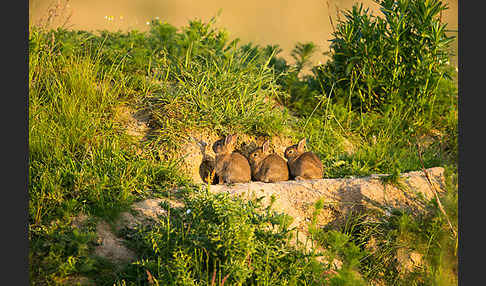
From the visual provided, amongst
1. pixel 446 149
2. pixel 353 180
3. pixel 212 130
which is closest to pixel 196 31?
pixel 212 130

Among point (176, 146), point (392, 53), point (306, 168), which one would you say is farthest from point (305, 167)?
point (392, 53)

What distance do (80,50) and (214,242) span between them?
4887 millimetres

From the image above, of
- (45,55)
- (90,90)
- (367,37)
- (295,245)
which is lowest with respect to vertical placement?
(295,245)

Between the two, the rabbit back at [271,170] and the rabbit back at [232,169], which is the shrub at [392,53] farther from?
the rabbit back at [232,169]

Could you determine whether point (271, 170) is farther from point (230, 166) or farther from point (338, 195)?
point (338, 195)

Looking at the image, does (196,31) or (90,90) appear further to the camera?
(196,31)

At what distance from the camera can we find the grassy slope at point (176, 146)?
4086 millimetres

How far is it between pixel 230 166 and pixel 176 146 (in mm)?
928

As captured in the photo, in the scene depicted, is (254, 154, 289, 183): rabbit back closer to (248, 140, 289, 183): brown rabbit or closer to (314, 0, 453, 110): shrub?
(248, 140, 289, 183): brown rabbit

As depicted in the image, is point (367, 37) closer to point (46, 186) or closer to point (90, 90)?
point (90, 90)

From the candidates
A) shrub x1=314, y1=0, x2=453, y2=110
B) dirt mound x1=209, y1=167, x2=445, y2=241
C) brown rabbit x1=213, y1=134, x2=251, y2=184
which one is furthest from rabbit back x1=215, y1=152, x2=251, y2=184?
shrub x1=314, y1=0, x2=453, y2=110

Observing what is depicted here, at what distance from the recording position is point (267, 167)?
6086mm

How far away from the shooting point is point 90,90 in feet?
21.8

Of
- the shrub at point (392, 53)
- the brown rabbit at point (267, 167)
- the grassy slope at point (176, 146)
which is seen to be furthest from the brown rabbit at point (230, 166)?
the shrub at point (392, 53)
